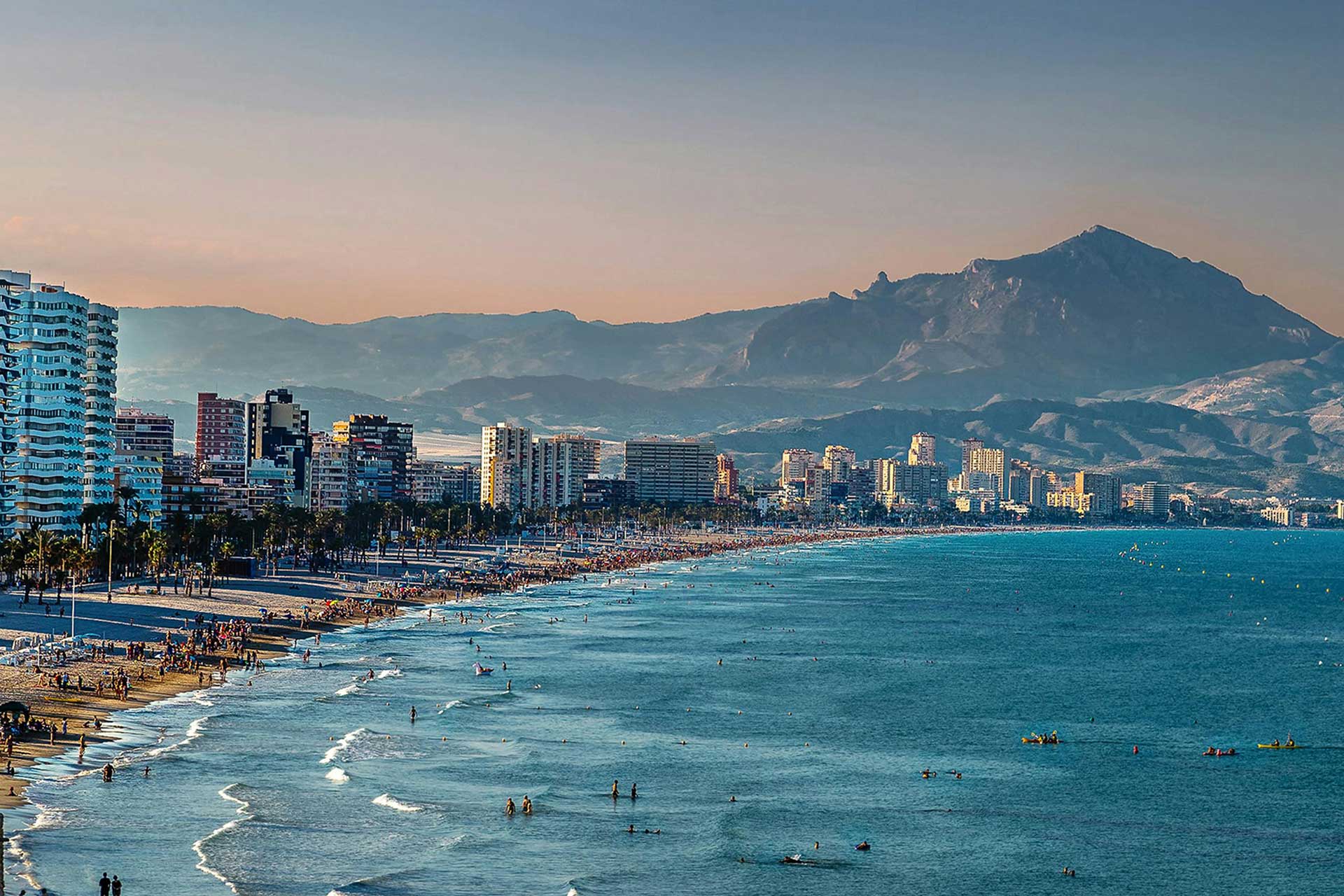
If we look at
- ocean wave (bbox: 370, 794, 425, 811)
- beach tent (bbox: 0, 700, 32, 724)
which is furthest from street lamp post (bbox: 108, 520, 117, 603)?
→ ocean wave (bbox: 370, 794, 425, 811)

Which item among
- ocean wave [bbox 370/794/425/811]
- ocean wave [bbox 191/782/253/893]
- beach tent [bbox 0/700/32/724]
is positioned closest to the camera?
ocean wave [bbox 191/782/253/893]

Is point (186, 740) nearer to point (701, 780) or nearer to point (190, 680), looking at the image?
point (190, 680)

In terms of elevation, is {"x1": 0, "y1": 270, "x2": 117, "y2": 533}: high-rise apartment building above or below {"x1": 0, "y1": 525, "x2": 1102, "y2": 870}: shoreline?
above

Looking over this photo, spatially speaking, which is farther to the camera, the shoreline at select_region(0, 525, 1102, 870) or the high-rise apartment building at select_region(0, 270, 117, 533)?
the high-rise apartment building at select_region(0, 270, 117, 533)

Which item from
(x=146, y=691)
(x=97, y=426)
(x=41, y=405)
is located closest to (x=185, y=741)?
(x=146, y=691)

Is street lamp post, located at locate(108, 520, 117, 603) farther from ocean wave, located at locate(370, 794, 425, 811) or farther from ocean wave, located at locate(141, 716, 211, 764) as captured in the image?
ocean wave, located at locate(370, 794, 425, 811)

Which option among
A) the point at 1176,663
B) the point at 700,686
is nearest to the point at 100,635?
the point at 700,686
